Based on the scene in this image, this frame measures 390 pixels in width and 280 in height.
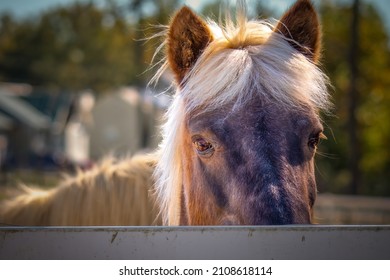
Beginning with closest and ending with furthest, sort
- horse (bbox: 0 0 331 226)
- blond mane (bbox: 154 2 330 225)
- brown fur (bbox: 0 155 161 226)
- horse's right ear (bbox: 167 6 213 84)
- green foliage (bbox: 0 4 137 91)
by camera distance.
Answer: horse (bbox: 0 0 331 226), blond mane (bbox: 154 2 330 225), horse's right ear (bbox: 167 6 213 84), brown fur (bbox: 0 155 161 226), green foliage (bbox: 0 4 137 91)

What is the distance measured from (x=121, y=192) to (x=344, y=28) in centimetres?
1576

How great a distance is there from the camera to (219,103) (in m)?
2.66

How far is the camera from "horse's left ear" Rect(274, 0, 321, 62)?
3062 millimetres

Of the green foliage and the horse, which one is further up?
the green foliage

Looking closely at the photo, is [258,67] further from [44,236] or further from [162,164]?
[44,236]

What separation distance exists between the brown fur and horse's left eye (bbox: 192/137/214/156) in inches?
40.6

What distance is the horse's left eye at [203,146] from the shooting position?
8.49 ft

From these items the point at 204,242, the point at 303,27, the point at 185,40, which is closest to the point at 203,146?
the point at 185,40

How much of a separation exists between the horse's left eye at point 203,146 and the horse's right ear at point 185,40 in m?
0.52

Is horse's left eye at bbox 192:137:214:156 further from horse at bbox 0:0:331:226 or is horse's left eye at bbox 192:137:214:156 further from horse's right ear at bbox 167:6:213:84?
horse's right ear at bbox 167:6:213:84

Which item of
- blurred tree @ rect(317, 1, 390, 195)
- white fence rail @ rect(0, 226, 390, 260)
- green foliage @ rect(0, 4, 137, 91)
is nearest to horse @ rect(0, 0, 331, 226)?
white fence rail @ rect(0, 226, 390, 260)

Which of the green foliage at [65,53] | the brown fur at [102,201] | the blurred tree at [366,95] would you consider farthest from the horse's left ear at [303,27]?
the green foliage at [65,53]

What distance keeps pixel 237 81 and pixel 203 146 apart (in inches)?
15.7
